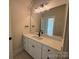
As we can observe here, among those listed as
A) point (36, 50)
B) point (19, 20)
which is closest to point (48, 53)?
point (36, 50)

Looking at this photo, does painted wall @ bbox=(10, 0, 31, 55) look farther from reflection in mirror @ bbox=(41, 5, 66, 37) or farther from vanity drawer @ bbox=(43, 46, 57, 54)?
vanity drawer @ bbox=(43, 46, 57, 54)

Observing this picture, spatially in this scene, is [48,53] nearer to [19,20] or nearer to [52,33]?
[52,33]

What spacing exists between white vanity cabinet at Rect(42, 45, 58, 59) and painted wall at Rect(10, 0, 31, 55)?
2196 mm

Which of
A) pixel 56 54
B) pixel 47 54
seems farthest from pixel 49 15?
pixel 56 54

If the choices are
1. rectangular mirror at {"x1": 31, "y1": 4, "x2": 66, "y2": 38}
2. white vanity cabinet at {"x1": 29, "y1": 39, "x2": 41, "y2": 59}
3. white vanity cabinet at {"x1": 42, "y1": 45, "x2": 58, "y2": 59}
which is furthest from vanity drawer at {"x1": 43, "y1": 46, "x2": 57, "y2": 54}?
rectangular mirror at {"x1": 31, "y1": 4, "x2": 66, "y2": 38}

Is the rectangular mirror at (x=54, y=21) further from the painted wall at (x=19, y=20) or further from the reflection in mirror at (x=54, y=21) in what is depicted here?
the painted wall at (x=19, y=20)

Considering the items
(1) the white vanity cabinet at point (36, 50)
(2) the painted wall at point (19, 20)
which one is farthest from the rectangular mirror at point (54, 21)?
(2) the painted wall at point (19, 20)

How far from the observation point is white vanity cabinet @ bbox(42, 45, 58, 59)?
222 centimetres

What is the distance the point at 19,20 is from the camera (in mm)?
4879

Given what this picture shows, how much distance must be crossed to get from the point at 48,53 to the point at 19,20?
2821mm
